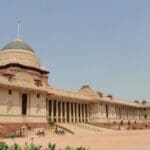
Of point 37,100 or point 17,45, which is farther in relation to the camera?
point 17,45

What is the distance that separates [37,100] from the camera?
34.8m

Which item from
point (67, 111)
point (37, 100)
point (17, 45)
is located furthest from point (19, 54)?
point (67, 111)

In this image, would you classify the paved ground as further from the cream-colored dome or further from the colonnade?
the cream-colored dome

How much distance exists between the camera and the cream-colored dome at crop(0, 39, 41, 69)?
4331 cm

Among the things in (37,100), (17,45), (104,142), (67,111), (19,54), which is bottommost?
(104,142)

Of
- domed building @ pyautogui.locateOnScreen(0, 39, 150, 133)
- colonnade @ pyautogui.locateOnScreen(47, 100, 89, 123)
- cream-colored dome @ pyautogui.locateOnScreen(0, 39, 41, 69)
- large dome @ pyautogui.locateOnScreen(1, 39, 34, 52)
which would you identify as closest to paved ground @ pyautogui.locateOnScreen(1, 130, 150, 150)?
domed building @ pyautogui.locateOnScreen(0, 39, 150, 133)

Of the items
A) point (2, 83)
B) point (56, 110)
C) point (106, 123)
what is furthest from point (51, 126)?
point (106, 123)

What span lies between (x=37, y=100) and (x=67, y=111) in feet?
32.5

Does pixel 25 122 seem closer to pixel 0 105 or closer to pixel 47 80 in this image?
pixel 0 105

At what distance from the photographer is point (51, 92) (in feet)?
125

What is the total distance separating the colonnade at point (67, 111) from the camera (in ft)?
132

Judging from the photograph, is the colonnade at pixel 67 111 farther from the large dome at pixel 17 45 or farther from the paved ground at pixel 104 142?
the paved ground at pixel 104 142

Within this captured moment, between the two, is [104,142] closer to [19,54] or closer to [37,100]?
[37,100]

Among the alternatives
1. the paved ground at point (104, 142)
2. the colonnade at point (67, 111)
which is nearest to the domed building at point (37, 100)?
the colonnade at point (67, 111)
